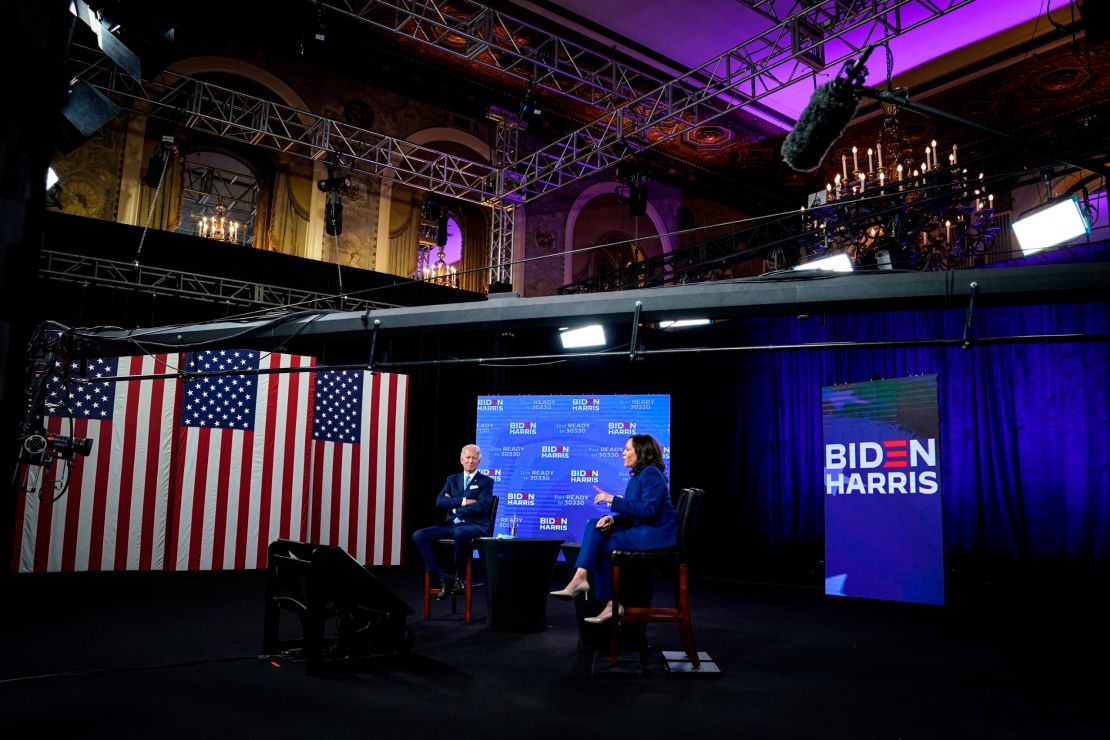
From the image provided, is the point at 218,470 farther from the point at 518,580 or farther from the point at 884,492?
the point at 884,492

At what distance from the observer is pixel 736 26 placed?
9.03 meters

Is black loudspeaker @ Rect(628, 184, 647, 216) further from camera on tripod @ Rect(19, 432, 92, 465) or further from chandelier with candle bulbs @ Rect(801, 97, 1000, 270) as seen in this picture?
camera on tripod @ Rect(19, 432, 92, 465)

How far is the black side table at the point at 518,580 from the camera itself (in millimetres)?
5184

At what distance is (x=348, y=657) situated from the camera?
12.9ft

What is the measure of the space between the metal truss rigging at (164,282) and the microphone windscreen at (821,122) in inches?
174

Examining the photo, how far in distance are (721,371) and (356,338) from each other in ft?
18.7

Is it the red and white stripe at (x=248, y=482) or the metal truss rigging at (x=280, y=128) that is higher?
the metal truss rigging at (x=280, y=128)

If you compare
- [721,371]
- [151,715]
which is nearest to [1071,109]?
[721,371]

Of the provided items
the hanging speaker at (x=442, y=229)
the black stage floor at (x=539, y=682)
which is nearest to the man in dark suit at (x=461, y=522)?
the black stage floor at (x=539, y=682)

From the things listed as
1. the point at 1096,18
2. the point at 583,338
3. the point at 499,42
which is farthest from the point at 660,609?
the point at 499,42

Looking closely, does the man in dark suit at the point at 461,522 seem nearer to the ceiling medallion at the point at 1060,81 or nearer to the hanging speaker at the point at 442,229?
the hanging speaker at the point at 442,229

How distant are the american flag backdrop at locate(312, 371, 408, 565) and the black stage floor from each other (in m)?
2.70

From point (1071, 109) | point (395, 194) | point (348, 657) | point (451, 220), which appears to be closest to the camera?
point (348, 657)

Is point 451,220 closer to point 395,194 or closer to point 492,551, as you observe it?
point 395,194
